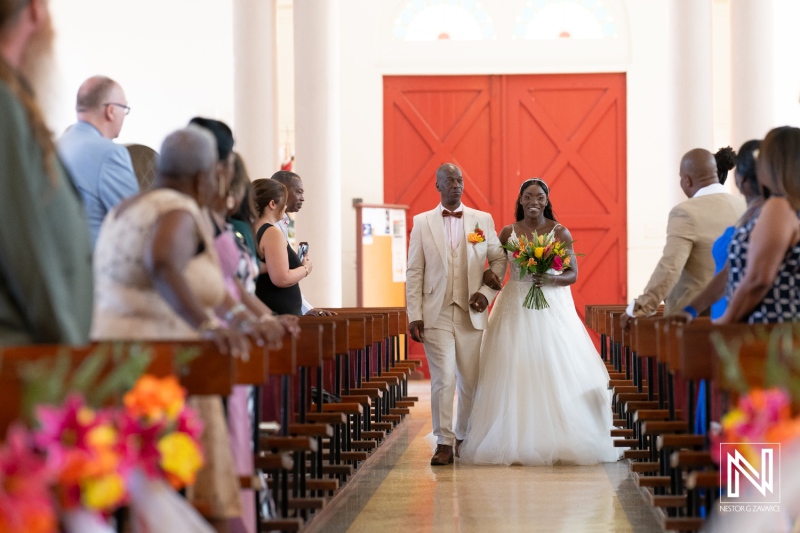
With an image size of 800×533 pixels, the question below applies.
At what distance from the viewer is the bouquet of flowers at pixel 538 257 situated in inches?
329

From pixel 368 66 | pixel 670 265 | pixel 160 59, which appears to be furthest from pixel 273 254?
pixel 160 59

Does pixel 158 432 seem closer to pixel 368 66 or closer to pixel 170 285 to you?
Answer: pixel 170 285

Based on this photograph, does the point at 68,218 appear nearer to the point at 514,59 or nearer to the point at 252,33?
the point at 252,33

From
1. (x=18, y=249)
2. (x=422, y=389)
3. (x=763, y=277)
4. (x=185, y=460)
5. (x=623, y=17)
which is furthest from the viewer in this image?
(x=623, y=17)

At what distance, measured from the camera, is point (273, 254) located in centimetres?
680

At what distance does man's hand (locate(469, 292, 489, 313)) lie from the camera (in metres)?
8.30

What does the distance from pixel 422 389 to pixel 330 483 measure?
8129mm

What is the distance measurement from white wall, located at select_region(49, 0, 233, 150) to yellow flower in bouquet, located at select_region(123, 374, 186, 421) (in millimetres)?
12697

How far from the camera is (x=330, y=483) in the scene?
5609 millimetres

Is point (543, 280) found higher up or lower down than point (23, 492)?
higher up

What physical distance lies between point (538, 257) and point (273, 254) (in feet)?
7.79

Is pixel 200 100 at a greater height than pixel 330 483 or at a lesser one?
greater

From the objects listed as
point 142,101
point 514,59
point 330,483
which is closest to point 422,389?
point 514,59
